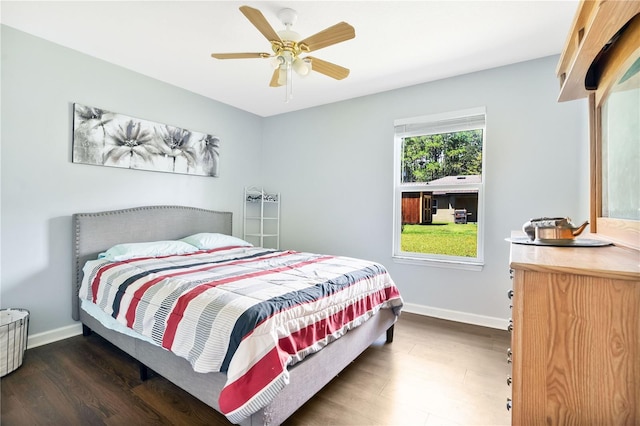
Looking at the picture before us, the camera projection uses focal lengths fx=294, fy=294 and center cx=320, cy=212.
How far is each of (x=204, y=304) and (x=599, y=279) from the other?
5.17 ft

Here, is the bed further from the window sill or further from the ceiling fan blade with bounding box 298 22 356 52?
the ceiling fan blade with bounding box 298 22 356 52

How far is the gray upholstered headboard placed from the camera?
104 inches

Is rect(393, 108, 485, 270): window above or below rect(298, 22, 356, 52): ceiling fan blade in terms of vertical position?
below

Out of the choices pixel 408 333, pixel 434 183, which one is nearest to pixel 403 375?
pixel 408 333

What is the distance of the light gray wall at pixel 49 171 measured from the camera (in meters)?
2.35

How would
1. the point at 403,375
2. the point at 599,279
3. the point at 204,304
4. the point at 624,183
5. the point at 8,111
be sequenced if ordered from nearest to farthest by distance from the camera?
the point at 599,279 < the point at 624,183 < the point at 204,304 < the point at 403,375 < the point at 8,111

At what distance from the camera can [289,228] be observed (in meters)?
4.37

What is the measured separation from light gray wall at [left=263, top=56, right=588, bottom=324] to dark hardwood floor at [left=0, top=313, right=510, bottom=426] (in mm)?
851

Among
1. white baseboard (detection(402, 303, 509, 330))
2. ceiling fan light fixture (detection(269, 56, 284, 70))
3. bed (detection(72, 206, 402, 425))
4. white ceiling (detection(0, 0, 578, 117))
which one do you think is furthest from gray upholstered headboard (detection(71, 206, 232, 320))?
white baseboard (detection(402, 303, 509, 330))

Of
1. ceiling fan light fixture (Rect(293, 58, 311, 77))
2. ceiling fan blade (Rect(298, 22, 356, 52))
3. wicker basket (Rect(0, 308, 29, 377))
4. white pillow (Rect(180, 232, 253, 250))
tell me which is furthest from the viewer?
white pillow (Rect(180, 232, 253, 250))

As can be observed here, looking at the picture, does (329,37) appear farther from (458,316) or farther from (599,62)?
(458,316)

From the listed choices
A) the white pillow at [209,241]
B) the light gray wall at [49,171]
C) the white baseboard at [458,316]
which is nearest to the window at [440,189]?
the white baseboard at [458,316]

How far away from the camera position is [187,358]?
4.92ft

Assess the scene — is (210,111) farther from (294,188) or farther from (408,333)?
(408,333)
